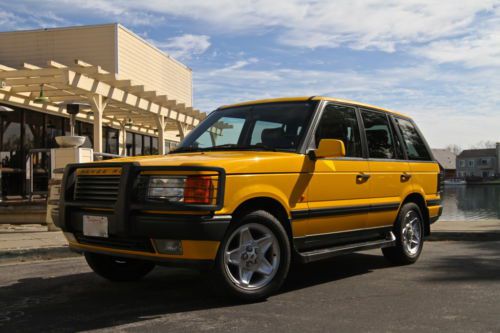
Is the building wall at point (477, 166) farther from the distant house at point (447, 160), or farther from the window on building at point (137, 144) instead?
the window on building at point (137, 144)

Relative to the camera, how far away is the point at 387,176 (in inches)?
235

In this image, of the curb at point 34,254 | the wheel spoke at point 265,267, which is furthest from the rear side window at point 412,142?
the curb at point 34,254

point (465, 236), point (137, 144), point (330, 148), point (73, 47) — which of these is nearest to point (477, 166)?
point (137, 144)

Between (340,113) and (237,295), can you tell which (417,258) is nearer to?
(340,113)

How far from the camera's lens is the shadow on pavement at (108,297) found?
3.93 m

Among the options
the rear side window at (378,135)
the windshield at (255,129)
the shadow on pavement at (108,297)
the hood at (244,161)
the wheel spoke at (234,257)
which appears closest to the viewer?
the shadow on pavement at (108,297)

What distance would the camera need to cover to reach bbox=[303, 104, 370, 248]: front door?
4.99 metres

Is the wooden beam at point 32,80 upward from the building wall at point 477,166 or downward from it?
upward

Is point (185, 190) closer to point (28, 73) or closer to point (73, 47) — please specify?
point (28, 73)

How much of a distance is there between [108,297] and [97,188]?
1.03 metres

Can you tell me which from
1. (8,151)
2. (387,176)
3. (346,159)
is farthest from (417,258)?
(8,151)

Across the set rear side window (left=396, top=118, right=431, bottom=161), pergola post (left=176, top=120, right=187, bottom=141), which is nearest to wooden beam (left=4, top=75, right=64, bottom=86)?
pergola post (left=176, top=120, right=187, bottom=141)

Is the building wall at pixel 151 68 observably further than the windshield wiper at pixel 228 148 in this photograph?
Yes

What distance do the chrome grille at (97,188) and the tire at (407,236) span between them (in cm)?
347
